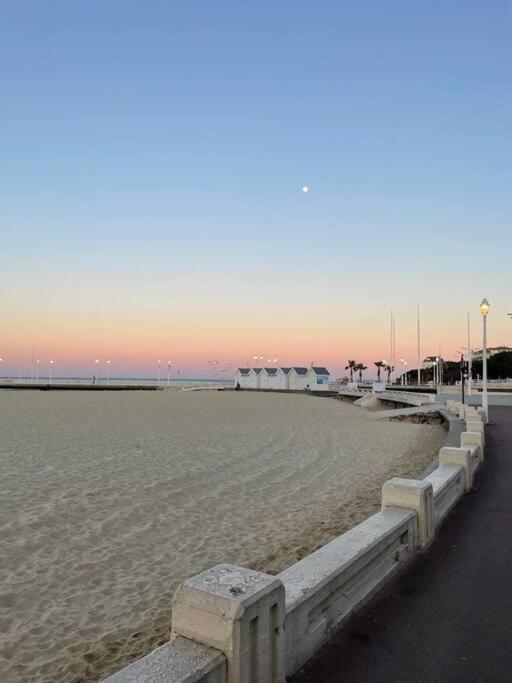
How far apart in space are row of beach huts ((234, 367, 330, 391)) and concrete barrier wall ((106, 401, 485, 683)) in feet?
326

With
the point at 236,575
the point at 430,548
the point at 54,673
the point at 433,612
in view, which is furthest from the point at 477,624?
the point at 54,673

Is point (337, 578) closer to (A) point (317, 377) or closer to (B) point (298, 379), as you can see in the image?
(A) point (317, 377)

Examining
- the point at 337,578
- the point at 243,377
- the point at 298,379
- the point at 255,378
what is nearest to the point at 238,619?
the point at 337,578

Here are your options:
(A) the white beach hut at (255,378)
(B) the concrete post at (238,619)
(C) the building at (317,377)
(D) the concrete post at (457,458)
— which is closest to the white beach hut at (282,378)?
(A) the white beach hut at (255,378)

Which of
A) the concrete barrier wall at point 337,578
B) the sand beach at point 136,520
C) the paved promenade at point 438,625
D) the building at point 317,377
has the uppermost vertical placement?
the building at point 317,377

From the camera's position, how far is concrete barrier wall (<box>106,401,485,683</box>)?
113 inches

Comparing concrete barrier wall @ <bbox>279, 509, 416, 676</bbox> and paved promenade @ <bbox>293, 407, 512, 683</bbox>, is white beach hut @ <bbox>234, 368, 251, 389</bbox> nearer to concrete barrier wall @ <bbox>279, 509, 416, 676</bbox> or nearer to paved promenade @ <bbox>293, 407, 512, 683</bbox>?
paved promenade @ <bbox>293, 407, 512, 683</bbox>

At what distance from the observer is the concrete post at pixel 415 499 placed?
621 cm

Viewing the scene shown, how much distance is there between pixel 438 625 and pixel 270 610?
211 centimetres

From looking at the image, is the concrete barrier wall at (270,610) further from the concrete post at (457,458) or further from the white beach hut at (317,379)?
the white beach hut at (317,379)

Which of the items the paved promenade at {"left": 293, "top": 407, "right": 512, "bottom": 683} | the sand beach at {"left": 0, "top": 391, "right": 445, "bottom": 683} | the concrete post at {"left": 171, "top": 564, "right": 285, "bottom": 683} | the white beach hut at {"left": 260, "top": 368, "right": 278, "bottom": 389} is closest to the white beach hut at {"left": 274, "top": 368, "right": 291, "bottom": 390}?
the white beach hut at {"left": 260, "top": 368, "right": 278, "bottom": 389}

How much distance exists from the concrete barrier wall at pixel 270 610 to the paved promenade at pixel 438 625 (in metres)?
0.19

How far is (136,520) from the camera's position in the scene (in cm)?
952

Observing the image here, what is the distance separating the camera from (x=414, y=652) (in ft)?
13.0
